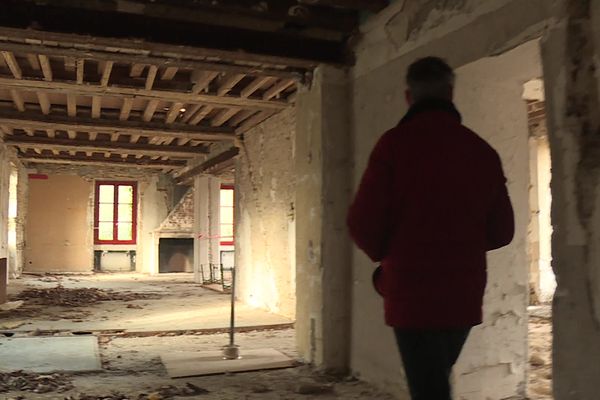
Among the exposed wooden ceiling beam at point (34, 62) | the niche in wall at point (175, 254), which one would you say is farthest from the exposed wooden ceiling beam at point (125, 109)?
the niche in wall at point (175, 254)

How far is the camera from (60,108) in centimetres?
713

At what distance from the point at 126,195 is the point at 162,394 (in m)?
12.4

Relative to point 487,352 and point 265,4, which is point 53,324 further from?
point 487,352

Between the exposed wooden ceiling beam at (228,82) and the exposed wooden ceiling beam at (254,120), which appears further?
the exposed wooden ceiling beam at (254,120)

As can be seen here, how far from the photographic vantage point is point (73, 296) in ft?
27.1

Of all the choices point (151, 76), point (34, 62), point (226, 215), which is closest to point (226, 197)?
point (226, 215)

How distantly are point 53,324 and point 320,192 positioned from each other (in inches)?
137

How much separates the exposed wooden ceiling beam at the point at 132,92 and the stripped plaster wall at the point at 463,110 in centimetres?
232

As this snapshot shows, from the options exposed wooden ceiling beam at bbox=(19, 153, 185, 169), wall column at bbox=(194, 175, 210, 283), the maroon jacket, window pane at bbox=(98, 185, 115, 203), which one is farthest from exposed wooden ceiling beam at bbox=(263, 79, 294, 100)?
window pane at bbox=(98, 185, 115, 203)

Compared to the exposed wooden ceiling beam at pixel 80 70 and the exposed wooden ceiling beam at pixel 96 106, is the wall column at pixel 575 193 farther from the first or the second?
the exposed wooden ceiling beam at pixel 96 106

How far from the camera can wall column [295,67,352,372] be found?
150 inches

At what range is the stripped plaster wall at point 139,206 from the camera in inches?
547

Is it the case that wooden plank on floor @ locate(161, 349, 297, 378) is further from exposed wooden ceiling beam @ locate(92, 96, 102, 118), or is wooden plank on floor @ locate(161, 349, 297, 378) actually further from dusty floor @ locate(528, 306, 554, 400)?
exposed wooden ceiling beam @ locate(92, 96, 102, 118)

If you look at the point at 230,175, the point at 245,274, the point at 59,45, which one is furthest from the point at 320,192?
the point at 230,175
